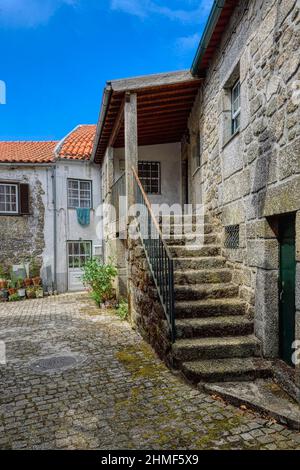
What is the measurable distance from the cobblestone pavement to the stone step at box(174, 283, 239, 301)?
1.03 metres

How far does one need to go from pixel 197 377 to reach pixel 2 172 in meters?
10.2

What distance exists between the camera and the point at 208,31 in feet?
Answer: 16.4

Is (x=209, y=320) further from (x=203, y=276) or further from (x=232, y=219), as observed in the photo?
(x=232, y=219)

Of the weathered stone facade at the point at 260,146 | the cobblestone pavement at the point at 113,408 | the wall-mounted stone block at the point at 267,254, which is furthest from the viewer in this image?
the wall-mounted stone block at the point at 267,254

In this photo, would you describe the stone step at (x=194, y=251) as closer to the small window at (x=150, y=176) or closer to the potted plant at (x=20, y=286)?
the small window at (x=150, y=176)

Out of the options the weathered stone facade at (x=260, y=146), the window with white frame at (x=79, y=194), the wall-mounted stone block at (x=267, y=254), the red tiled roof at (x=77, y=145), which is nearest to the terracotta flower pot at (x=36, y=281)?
the window with white frame at (x=79, y=194)

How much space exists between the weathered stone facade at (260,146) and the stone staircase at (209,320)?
213mm

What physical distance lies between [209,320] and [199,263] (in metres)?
1.13

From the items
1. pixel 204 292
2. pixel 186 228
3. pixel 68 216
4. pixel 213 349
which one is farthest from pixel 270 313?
pixel 68 216

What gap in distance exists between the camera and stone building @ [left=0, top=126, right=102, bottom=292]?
434 inches

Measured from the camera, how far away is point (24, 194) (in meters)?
11.0

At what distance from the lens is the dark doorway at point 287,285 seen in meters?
3.39

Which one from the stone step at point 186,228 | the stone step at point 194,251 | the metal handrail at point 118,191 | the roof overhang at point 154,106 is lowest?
the stone step at point 194,251

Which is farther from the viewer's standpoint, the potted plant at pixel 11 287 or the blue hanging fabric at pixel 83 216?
the blue hanging fabric at pixel 83 216
